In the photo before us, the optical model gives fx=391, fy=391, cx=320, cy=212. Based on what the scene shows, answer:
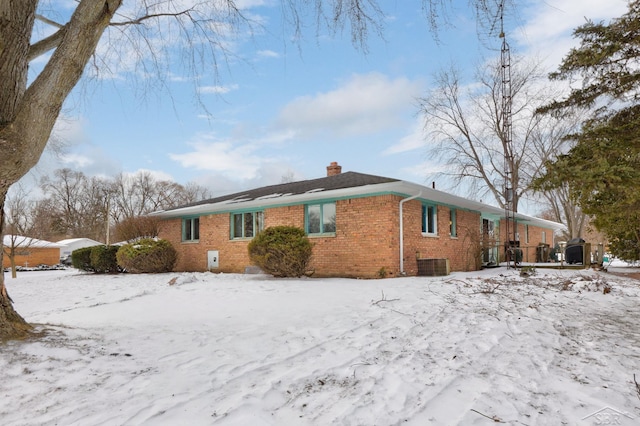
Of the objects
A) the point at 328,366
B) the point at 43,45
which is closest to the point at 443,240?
the point at 328,366

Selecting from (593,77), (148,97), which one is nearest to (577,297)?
(593,77)

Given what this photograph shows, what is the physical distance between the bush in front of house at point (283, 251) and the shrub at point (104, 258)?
29.4 ft

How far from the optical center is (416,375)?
333 centimetres

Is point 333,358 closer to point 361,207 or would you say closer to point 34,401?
point 34,401

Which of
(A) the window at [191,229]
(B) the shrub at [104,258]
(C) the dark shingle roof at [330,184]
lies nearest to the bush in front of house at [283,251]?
(C) the dark shingle roof at [330,184]

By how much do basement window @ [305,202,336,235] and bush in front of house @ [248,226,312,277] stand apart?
1.63 metres

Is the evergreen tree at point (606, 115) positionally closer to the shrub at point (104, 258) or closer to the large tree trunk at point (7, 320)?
the large tree trunk at point (7, 320)

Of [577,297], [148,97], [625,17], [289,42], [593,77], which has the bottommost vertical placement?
[577,297]

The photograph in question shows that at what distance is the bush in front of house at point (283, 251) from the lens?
11.2 metres

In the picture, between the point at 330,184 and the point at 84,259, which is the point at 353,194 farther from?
the point at 84,259

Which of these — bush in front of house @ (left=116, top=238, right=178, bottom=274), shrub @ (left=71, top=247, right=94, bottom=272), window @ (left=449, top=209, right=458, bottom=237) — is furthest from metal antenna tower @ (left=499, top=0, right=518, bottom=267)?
shrub @ (left=71, top=247, right=94, bottom=272)

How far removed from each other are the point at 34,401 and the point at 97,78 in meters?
4.22

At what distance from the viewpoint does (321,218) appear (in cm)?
1312

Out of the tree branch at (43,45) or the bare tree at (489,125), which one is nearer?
the tree branch at (43,45)
